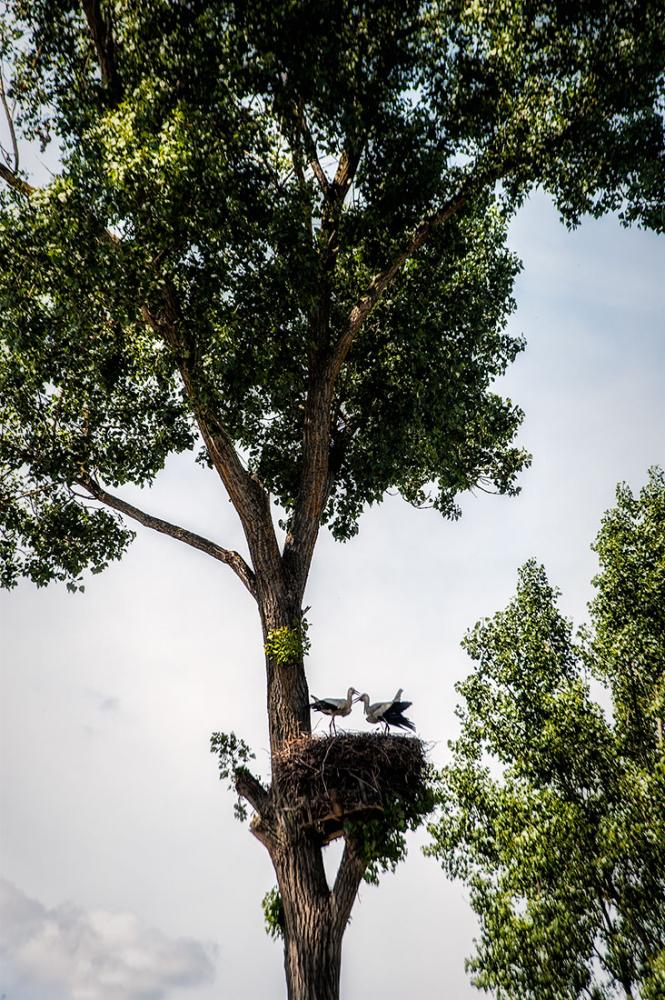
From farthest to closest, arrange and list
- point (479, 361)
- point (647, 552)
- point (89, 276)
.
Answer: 1. point (647, 552)
2. point (479, 361)
3. point (89, 276)

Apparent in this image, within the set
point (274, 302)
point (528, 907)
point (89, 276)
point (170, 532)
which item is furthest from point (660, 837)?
point (89, 276)

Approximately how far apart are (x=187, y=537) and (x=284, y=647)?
227 centimetres

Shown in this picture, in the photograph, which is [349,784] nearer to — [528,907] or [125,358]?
[528,907]

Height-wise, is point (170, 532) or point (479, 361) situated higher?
point (479, 361)

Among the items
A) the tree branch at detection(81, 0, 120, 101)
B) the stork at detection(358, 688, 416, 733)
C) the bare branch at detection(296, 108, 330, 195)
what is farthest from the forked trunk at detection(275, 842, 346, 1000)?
the tree branch at detection(81, 0, 120, 101)

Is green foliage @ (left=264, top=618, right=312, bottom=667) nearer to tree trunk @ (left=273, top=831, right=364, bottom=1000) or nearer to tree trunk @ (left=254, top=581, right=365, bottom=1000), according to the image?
tree trunk @ (left=254, top=581, right=365, bottom=1000)

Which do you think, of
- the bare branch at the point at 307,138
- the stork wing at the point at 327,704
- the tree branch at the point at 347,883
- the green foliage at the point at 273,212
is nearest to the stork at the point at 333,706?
the stork wing at the point at 327,704

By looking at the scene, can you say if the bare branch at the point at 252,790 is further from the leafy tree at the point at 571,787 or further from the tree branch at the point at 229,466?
the leafy tree at the point at 571,787

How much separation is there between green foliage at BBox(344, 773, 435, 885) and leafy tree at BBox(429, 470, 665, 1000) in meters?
4.51

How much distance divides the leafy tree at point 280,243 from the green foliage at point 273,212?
1.4 inches

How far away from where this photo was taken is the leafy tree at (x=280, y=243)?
9.58 meters

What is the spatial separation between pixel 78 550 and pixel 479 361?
655 cm

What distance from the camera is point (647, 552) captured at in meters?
15.7

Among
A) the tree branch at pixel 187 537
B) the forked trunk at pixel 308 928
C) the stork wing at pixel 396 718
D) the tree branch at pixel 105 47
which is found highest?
the tree branch at pixel 105 47
